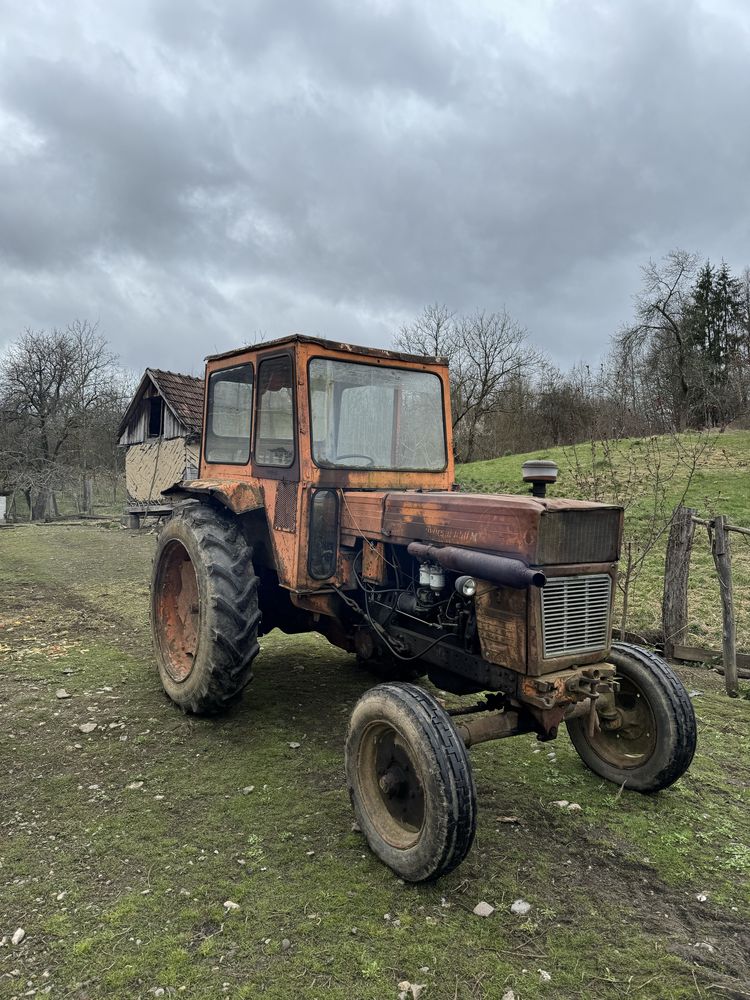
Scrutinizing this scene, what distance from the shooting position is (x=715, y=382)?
30391 mm

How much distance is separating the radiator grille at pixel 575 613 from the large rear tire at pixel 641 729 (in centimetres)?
49

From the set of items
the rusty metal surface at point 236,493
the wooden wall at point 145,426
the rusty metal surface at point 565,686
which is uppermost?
the wooden wall at point 145,426

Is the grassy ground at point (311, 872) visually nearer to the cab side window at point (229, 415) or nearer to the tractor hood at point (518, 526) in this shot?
the tractor hood at point (518, 526)

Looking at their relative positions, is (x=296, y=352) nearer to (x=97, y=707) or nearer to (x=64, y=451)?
(x=97, y=707)

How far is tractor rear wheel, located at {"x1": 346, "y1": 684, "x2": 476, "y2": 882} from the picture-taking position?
2.60 m

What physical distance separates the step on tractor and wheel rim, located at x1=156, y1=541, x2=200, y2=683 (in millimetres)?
15

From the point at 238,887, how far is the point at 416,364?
10.5 ft

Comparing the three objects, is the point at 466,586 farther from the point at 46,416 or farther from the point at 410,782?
the point at 46,416

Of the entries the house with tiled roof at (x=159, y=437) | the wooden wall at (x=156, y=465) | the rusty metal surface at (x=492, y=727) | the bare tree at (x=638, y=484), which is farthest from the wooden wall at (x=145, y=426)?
the rusty metal surface at (x=492, y=727)

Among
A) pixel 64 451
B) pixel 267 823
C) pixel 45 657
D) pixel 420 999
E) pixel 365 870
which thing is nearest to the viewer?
pixel 420 999

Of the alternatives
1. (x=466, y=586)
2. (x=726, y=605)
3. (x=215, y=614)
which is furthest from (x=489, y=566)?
(x=726, y=605)

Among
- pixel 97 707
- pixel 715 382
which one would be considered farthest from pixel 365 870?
pixel 715 382

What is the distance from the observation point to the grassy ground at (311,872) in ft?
7.46

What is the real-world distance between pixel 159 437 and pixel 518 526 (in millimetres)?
17397
